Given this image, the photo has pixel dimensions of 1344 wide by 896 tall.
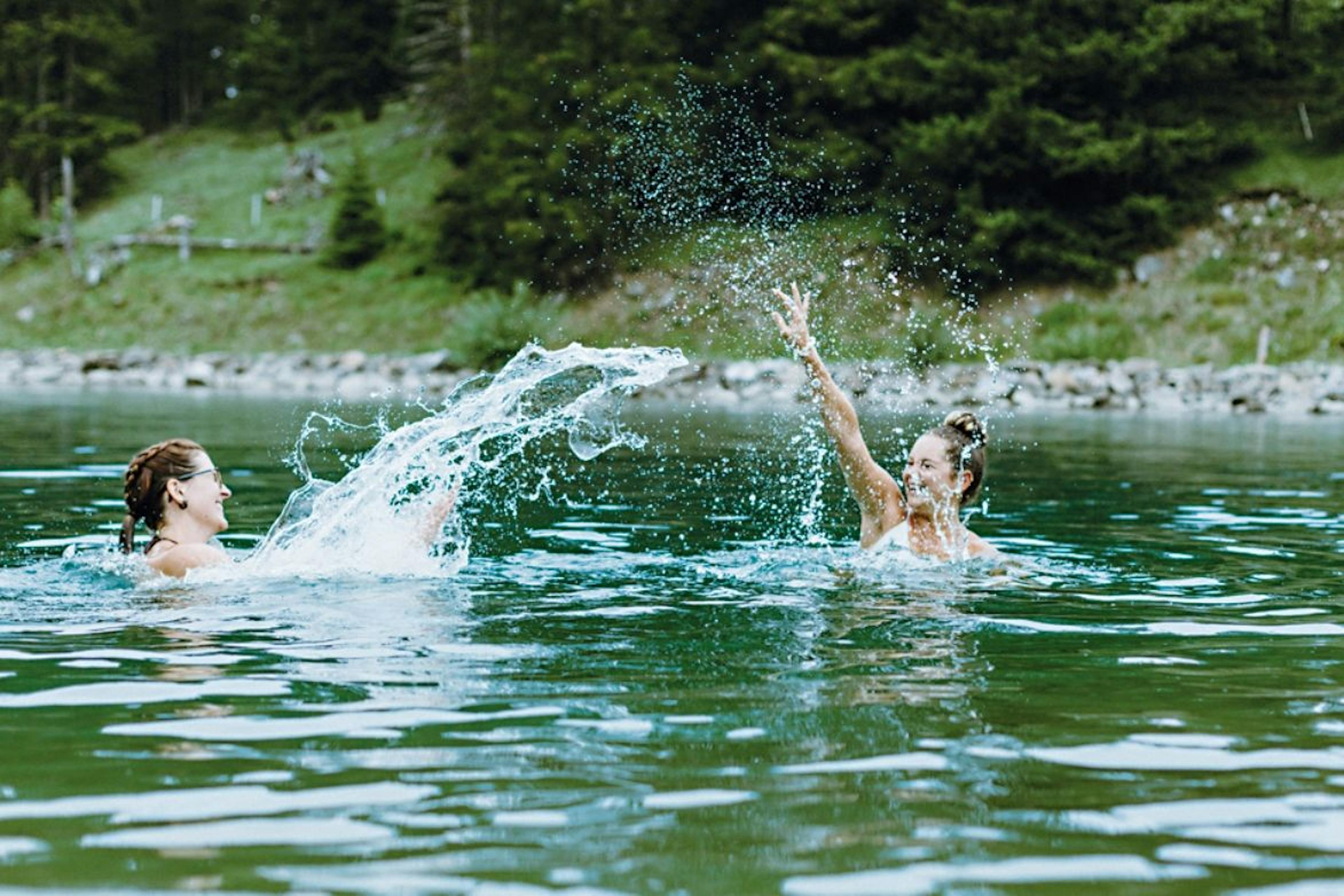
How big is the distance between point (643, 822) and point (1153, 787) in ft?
4.87

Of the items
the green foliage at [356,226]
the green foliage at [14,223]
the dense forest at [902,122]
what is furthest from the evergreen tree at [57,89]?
the dense forest at [902,122]

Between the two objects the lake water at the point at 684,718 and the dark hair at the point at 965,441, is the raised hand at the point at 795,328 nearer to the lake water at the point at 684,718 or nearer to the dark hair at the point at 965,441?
the dark hair at the point at 965,441

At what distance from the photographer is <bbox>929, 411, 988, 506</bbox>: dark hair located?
28.6 ft

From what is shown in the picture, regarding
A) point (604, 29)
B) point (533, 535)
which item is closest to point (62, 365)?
point (604, 29)

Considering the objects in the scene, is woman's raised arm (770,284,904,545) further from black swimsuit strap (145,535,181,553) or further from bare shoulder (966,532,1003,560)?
black swimsuit strap (145,535,181,553)

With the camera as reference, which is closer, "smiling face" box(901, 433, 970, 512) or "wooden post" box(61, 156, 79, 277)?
Result: "smiling face" box(901, 433, 970, 512)

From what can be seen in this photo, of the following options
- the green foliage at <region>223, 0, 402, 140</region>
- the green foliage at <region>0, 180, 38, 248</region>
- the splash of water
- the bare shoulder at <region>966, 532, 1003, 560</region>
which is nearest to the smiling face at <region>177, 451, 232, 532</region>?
the splash of water

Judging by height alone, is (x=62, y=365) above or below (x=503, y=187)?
below

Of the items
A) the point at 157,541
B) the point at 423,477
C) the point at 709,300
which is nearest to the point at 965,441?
the point at 423,477

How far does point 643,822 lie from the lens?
13.5ft

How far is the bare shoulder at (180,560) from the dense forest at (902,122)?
2596 cm

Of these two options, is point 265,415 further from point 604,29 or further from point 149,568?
point 604,29

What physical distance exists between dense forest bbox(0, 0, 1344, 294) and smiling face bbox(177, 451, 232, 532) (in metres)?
25.9

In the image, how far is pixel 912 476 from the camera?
8.79 m
